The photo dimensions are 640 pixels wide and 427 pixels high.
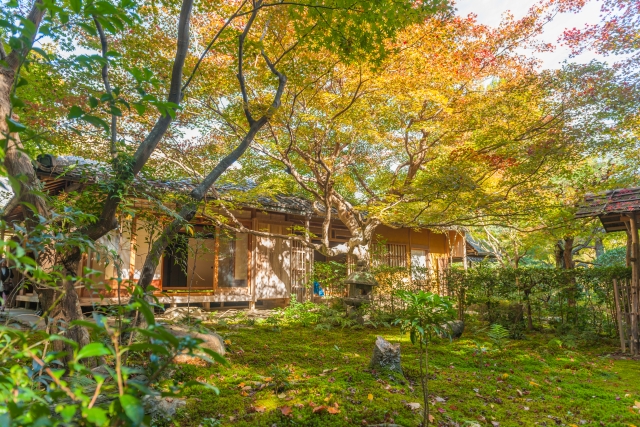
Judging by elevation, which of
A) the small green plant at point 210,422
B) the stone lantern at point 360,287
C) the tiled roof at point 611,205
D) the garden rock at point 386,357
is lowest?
the small green plant at point 210,422

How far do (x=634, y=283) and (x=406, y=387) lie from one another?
5.57 m

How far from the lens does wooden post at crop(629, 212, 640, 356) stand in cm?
654

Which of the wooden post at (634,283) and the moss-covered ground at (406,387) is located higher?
the wooden post at (634,283)

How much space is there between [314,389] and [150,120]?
7.37 metres

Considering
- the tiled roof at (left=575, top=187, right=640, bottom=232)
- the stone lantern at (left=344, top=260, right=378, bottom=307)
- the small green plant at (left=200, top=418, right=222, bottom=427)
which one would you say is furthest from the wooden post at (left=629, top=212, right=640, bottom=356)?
the small green plant at (left=200, top=418, right=222, bottom=427)

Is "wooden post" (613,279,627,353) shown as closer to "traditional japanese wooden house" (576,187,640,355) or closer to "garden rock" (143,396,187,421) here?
"traditional japanese wooden house" (576,187,640,355)

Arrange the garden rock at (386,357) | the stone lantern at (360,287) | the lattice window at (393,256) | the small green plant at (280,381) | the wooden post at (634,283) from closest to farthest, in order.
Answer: the small green plant at (280,381) < the garden rock at (386,357) < the wooden post at (634,283) < the stone lantern at (360,287) < the lattice window at (393,256)

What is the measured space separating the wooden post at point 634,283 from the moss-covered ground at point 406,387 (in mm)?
465

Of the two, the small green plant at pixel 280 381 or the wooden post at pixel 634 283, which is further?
the wooden post at pixel 634 283

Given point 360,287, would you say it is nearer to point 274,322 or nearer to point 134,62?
point 274,322

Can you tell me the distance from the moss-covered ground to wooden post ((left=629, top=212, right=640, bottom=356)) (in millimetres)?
465

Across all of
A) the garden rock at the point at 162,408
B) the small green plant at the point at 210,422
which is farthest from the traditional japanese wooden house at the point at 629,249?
the garden rock at the point at 162,408

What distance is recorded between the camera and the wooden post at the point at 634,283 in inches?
257

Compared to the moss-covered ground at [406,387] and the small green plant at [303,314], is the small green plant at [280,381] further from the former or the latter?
the small green plant at [303,314]
